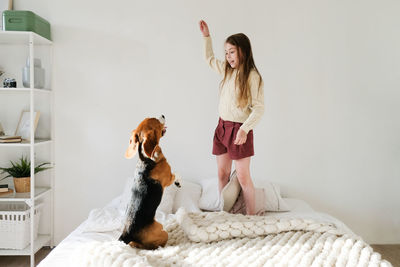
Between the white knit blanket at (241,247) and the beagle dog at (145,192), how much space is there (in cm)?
7

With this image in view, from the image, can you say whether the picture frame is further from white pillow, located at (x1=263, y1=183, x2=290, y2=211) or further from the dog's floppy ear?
white pillow, located at (x1=263, y1=183, x2=290, y2=211)

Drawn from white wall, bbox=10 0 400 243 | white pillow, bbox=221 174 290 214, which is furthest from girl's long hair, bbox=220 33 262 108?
white wall, bbox=10 0 400 243

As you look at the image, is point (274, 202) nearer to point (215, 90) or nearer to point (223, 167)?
point (223, 167)

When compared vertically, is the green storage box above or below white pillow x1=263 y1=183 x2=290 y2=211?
above

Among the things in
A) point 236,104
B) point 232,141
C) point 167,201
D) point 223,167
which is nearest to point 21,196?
point 167,201

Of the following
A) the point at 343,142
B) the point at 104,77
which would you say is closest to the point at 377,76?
the point at 343,142

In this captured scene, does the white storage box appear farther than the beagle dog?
Yes

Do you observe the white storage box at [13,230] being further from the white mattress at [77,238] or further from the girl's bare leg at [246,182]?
the girl's bare leg at [246,182]

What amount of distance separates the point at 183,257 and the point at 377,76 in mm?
2325

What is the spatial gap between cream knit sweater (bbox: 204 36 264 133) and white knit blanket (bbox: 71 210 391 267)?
1.87 feet

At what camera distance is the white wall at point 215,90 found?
2.90 meters

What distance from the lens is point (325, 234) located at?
5.70 ft

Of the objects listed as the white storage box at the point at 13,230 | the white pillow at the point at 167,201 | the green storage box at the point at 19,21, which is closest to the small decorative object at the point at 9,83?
the green storage box at the point at 19,21

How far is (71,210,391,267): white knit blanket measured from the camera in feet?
4.54
